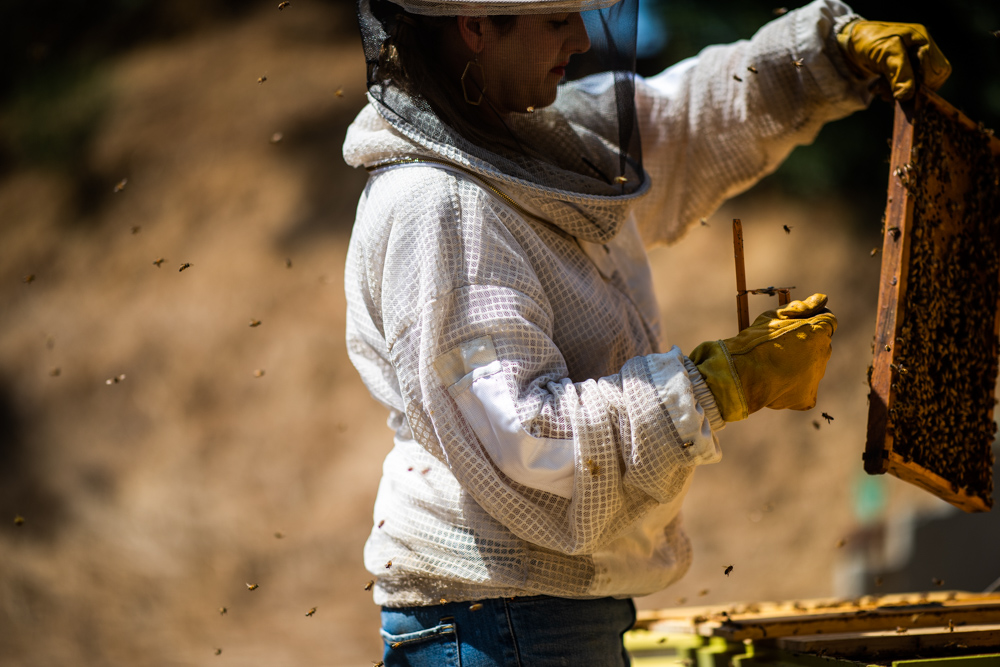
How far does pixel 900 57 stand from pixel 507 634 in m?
1.60

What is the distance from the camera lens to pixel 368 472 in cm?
757

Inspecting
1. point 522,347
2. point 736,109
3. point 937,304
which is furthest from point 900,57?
point 522,347

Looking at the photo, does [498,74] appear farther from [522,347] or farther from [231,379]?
[231,379]

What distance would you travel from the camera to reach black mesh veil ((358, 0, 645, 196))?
5.38 ft

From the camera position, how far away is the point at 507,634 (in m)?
1.58

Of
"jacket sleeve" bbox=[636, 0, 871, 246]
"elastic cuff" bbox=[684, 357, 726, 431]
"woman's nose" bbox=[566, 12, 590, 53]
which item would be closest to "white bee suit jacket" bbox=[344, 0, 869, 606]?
"elastic cuff" bbox=[684, 357, 726, 431]

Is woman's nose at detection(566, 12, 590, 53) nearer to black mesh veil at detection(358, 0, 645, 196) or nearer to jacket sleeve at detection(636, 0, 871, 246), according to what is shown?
black mesh veil at detection(358, 0, 645, 196)

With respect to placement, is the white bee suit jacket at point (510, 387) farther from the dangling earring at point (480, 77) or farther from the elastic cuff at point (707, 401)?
the dangling earring at point (480, 77)

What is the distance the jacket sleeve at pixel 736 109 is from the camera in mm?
2145

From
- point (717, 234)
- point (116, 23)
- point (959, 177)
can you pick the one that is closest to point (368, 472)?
point (717, 234)

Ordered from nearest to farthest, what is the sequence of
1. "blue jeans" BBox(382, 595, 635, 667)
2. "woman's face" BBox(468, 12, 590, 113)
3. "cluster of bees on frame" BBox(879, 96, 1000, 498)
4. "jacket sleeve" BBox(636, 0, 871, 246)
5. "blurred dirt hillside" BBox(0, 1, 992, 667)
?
"blue jeans" BBox(382, 595, 635, 667)
"woman's face" BBox(468, 12, 590, 113)
"cluster of bees on frame" BBox(879, 96, 1000, 498)
"jacket sleeve" BBox(636, 0, 871, 246)
"blurred dirt hillside" BBox(0, 1, 992, 667)

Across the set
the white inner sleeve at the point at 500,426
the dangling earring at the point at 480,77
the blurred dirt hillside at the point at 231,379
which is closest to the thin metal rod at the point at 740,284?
the white inner sleeve at the point at 500,426

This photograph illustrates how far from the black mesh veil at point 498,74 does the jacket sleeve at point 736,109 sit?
41 centimetres

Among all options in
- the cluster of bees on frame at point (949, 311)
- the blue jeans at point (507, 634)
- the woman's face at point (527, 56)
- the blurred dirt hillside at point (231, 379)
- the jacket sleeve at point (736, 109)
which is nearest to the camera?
the blue jeans at point (507, 634)
